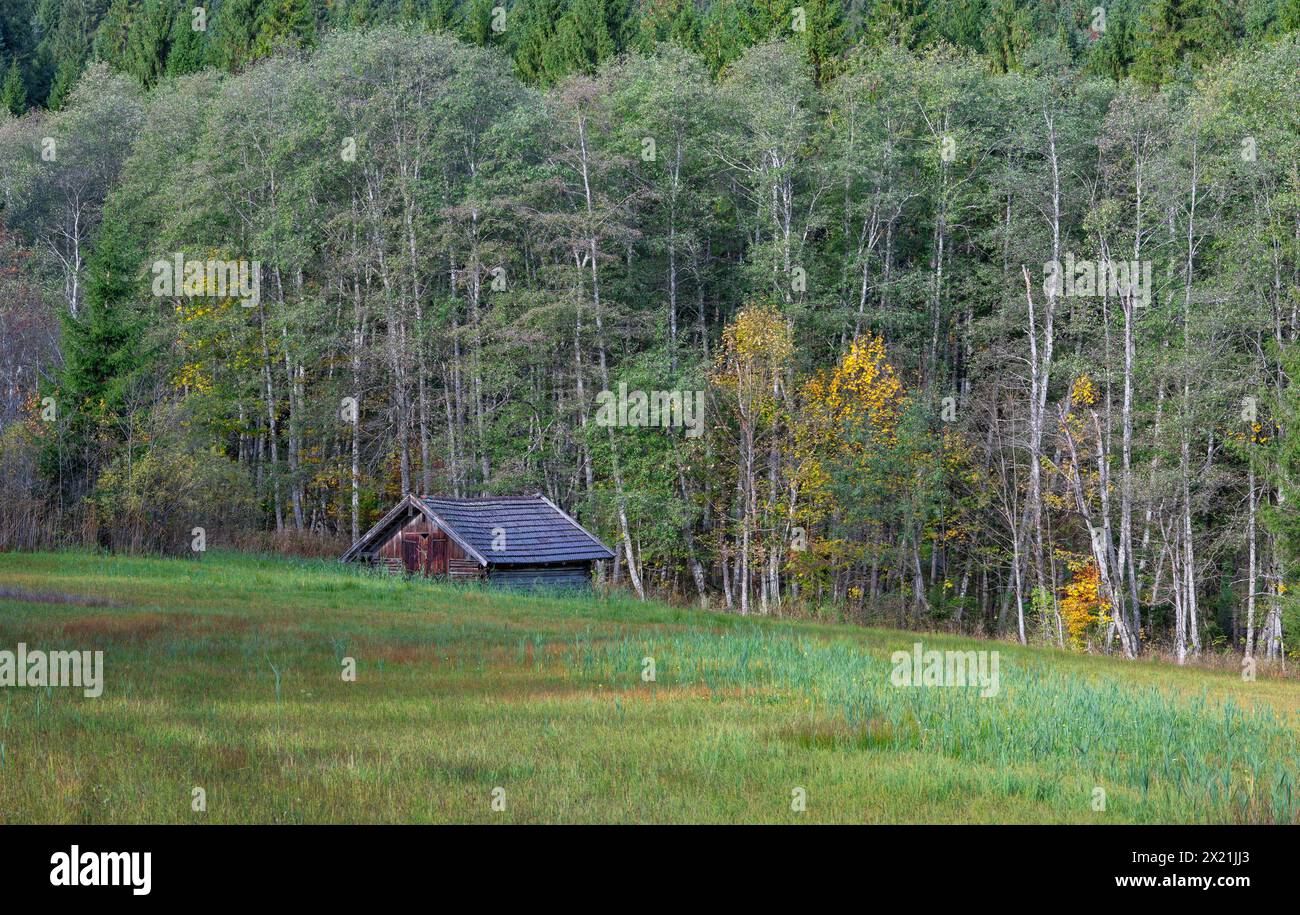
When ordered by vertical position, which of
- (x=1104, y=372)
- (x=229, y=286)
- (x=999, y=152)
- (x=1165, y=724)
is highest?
(x=999, y=152)

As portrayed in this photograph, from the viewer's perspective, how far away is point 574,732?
14.6 meters

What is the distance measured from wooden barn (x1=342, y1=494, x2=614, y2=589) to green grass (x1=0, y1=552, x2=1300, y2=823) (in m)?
12.0

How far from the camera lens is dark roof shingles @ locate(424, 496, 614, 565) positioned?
126ft

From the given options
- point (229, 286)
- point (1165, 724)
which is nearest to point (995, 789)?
point (1165, 724)

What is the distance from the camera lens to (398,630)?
24406mm

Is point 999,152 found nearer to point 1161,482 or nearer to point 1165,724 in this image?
point 1161,482

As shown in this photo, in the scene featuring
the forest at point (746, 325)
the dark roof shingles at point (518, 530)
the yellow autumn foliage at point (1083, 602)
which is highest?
the forest at point (746, 325)

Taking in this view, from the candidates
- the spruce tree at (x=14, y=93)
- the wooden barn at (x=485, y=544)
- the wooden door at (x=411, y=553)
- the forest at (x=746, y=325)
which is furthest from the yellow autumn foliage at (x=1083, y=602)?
the spruce tree at (x=14, y=93)

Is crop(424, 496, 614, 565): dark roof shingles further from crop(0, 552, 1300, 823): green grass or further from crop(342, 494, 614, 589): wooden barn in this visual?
crop(0, 552, 1300, 823): green grass

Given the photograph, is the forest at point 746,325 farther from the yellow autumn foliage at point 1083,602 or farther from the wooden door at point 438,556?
the wooden door at point 438,556

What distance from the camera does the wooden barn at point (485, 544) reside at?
38.2m

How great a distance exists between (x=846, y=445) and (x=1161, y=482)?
1079 cm

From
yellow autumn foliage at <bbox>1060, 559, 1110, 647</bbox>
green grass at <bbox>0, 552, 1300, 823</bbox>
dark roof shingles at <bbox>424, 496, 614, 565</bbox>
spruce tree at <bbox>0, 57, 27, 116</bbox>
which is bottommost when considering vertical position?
yellow autumn foliage at <bbox>1060, 559, 1110, 647</bbox>

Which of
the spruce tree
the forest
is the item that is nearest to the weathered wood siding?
the forest
